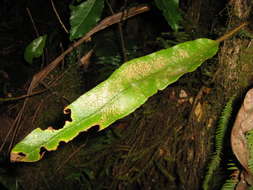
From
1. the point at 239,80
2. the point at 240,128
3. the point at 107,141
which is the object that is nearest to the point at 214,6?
the point at 239,80

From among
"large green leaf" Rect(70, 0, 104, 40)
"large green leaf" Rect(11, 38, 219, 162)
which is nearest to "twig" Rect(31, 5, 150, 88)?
"large green leaf" Rect(70, 0, 104, 40)

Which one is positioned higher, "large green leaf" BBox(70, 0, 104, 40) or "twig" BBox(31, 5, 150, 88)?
"large green leaf" BBox(70, 0, 104, 40)

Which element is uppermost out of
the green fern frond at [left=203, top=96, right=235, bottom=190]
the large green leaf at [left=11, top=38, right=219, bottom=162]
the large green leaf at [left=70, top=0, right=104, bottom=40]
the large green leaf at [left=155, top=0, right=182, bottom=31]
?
the large green leaf at [left=70, top=0, right=104, bottom=40]

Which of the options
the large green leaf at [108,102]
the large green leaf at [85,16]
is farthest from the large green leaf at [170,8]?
the large green leaf at [108,102]

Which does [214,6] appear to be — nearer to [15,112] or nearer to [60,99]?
[60,99]

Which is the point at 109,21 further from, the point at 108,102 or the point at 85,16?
the point at 108,102

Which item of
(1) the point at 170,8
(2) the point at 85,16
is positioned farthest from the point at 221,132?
(2) the point at 85,16

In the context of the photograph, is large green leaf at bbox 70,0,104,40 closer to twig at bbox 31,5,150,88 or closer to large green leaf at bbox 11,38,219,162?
twig at bbox 31,5,150,88
